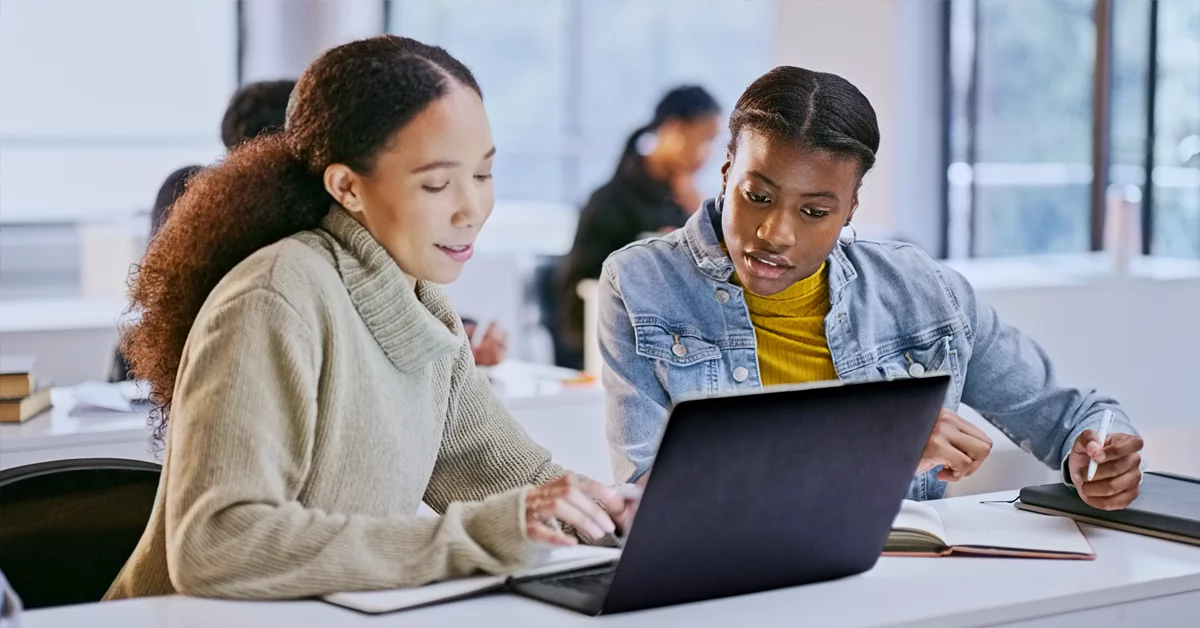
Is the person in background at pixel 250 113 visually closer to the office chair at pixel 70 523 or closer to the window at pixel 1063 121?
the office chair at pixel 70 523

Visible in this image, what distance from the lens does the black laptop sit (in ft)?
4.09

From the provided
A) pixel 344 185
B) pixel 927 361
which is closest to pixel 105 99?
pixel 927 361

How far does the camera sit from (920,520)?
5.25 ft

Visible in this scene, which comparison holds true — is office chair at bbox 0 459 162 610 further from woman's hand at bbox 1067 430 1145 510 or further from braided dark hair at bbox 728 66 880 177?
woman's hand at bbox 1067 430 1145 510

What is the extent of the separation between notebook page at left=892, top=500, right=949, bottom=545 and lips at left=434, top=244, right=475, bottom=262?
1.78 ft

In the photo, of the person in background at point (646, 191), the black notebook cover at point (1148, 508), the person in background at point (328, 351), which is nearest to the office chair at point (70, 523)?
the person in background at point (328, 351)

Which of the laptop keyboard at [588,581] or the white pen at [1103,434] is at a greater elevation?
the white pen at [1103,434]

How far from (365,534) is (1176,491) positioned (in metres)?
1.08

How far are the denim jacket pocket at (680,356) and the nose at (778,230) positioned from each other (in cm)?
20

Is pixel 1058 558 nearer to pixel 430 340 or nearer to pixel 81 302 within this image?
pixel 430 340

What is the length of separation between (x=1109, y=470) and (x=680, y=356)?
57 cm

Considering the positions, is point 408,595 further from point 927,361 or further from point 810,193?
point 927,361

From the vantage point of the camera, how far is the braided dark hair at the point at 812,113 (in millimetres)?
1775

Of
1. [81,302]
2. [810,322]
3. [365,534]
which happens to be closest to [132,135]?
[81,302]
